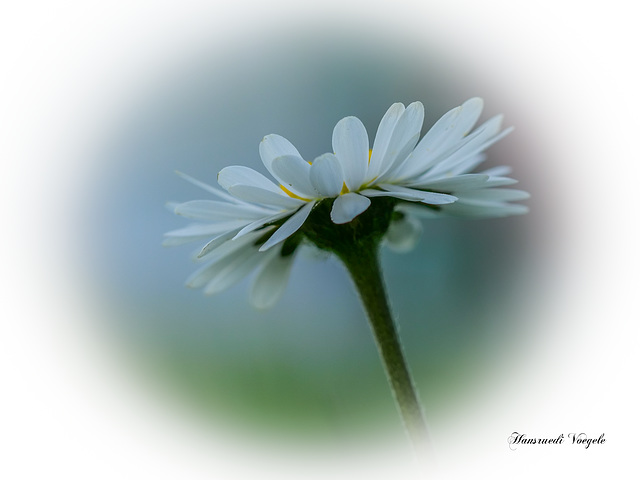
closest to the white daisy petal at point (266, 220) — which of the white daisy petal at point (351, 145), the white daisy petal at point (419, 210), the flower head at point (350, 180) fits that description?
the flower head at point (350, 180)

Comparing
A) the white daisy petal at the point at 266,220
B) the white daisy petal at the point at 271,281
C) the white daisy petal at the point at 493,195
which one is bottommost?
the white daisy petal at the point at 271,281

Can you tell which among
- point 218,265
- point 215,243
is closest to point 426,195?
point 215,243

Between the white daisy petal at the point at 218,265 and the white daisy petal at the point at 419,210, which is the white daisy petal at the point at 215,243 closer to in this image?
the white daisy petal at the point at 218,265

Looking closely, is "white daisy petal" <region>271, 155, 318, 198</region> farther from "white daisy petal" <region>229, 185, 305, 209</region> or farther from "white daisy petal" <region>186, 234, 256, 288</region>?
"white daisy petal" <region>186, 234, 256, 288</region>

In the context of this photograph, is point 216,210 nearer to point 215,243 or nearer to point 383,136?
point 215,243

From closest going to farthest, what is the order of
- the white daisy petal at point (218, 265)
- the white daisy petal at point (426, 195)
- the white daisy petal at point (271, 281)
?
the white daisy petal at point (426, 195), the white daisy petal at point (218, 265), the white daisy petal at point (271, 281)

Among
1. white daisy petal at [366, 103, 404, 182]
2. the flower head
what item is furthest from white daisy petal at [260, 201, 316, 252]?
white daisy petal at [366, 103, 404, 182]

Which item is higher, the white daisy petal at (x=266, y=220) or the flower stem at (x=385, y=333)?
the white daisy petal at (x=266, y=220)

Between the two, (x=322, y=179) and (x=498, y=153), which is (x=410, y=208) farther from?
(x=498, y=153)
